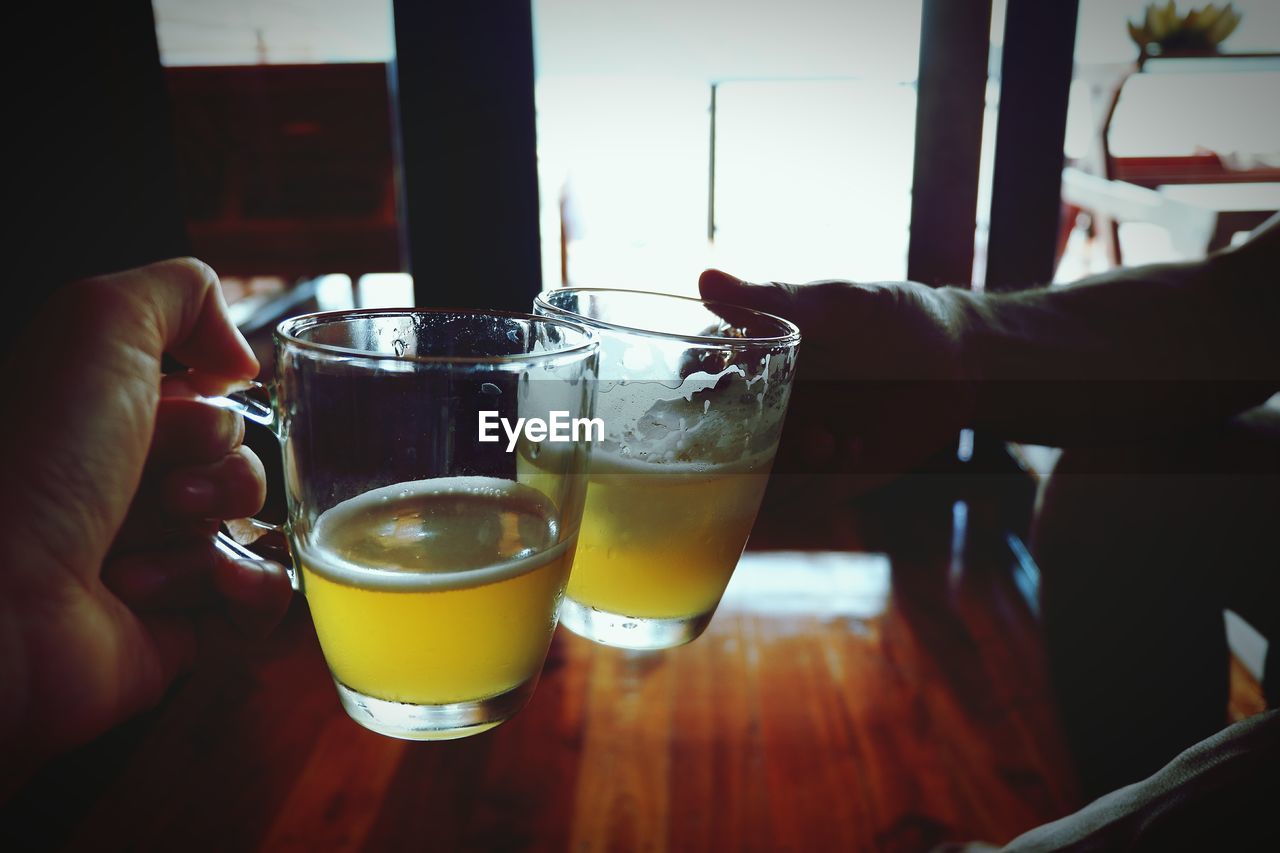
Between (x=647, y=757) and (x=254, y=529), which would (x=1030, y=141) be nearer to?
(x=647, y=757)

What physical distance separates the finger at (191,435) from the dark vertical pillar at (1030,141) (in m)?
2.10

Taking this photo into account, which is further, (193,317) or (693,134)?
(693,134)

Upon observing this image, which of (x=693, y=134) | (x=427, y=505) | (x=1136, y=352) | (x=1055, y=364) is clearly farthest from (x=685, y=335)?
(x=693, y=134)

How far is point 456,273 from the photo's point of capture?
6.97 feet

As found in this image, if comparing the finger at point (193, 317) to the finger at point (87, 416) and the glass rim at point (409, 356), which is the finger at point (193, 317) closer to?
the finger at point (87, 416)

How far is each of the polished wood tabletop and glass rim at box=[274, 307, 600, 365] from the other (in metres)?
0.74

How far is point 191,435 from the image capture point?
65 cm

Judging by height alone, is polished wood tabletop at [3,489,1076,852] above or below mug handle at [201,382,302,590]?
below

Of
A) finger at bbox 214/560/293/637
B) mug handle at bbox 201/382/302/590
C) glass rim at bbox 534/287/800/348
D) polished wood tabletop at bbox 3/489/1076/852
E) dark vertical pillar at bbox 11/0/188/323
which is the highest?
dark vertical pillar at bbox 11/0/188/323

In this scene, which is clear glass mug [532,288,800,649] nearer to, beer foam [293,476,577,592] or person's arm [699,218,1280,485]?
beer foam [293,476,577,592]

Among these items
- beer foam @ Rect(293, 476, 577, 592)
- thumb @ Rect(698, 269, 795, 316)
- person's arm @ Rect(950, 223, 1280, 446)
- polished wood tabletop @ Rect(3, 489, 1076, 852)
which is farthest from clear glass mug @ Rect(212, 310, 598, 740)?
person's arm @ Rect(950, 223, 1280, 446)

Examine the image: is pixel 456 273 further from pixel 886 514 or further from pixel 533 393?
pixel 533 393

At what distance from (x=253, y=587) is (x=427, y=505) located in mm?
191

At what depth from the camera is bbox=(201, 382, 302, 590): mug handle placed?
595mm
